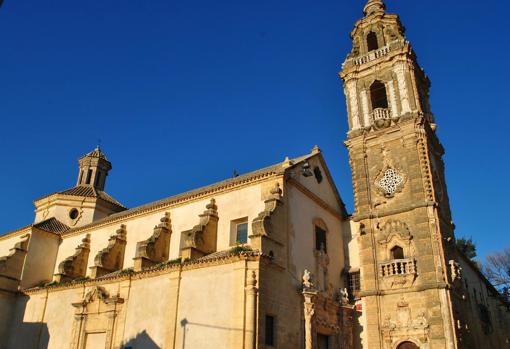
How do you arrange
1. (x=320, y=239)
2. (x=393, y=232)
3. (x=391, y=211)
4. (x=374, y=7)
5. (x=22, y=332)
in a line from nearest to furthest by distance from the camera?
1. (x=393, y=232)
2. (x=391, y=211)
3. (x=320, y=239)
4. (x=22, y=332)
5. (x=374, y=7)

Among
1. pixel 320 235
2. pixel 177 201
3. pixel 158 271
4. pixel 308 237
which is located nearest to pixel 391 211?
pixel 320 235

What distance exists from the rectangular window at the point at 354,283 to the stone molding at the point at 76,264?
1676 centimetres

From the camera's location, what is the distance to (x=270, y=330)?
751 inches

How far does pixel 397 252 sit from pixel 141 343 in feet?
44.0

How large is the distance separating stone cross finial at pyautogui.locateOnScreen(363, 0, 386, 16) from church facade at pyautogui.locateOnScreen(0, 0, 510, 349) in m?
0.10

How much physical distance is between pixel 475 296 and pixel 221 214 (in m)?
16.6

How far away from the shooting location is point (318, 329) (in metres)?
21.6

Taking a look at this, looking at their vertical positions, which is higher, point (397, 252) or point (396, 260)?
point (397, 252)

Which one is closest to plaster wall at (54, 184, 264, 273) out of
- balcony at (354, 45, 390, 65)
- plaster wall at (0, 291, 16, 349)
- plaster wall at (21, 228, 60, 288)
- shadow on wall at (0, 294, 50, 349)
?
plaster wall at (21, 228, 60, 288)

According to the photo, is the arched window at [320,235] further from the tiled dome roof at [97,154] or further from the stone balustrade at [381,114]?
the tiled dome roof at [97,154]

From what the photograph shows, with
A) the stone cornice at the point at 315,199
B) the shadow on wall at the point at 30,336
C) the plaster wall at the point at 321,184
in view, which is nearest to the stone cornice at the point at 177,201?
the stone cornice at the point at 315,199

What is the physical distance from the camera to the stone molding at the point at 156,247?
23156mm

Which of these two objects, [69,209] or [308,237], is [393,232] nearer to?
[308,237]

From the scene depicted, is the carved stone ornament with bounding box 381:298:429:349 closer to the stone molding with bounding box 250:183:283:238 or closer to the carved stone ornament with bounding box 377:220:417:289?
the carved stone ornament with bounding box 377:220:417:289
